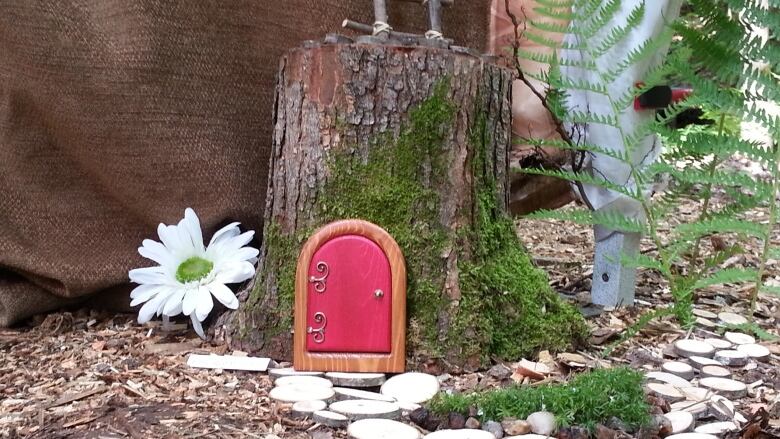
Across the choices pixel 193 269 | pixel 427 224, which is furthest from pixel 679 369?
pixel 193 269

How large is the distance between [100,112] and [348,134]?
0.79 m

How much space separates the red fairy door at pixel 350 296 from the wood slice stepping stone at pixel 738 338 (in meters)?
0.86

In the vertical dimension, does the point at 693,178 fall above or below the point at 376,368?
above

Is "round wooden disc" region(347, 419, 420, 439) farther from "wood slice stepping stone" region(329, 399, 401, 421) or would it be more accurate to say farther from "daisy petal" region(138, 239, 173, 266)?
"daisy petal" region(138, 239, 173, 266)

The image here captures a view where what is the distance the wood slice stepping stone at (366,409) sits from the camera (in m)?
1.28

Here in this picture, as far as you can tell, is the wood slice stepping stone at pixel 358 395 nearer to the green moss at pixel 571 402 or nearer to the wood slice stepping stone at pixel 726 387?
the green moss at pixel 571 402

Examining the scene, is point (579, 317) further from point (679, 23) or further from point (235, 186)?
point (235, 186)

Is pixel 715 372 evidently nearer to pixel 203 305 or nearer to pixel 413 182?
pixel 413 182

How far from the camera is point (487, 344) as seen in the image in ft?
5.24

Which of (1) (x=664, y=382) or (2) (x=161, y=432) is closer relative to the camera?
(2) (x=161, y=432)

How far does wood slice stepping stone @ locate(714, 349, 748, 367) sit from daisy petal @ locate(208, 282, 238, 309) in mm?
1090

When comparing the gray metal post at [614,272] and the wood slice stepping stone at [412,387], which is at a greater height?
the gray metal post at [614,272]

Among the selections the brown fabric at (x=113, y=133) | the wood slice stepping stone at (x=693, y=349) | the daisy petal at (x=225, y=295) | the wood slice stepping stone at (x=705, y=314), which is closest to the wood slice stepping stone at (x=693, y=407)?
the wood slice stepping stone at (x=693, y=349)

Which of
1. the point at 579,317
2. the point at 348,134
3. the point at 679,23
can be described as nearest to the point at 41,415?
the point at 348,134
